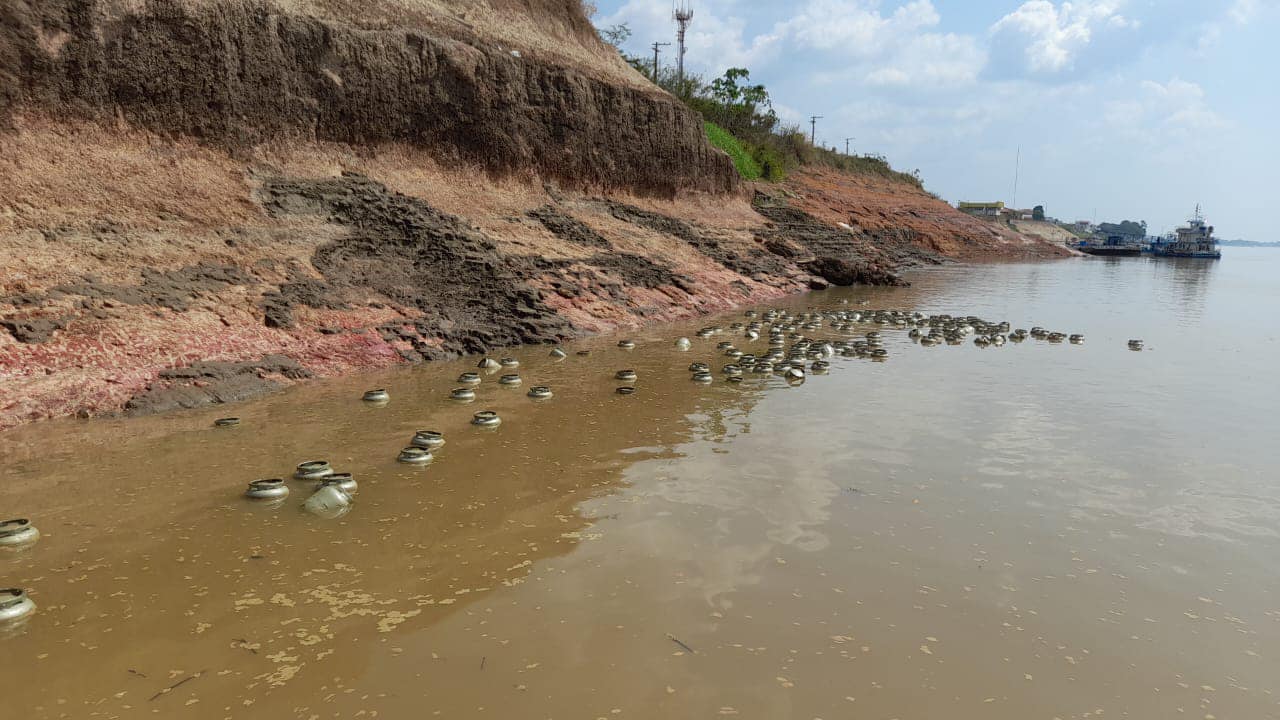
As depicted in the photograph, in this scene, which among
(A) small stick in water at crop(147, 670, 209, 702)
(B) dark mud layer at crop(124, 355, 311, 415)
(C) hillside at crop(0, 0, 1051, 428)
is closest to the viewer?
(A) small stick in water at crop(147, 670, 209, 702)

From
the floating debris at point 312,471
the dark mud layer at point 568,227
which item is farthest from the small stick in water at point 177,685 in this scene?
the dark mud layer at point 568,227

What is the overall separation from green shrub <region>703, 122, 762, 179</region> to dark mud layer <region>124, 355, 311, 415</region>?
34.2 meters

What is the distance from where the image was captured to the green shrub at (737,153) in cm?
4150

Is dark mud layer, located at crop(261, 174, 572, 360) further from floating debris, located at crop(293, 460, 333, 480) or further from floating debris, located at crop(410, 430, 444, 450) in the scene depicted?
floating debris, located at crop(293, 460, 333, 480)

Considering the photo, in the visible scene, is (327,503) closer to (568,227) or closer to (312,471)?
(312,471)

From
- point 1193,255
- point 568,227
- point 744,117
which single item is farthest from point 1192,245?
point 568,227

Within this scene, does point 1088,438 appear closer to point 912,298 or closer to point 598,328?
point 598,328

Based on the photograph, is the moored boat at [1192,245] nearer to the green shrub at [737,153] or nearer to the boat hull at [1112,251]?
the boat hull at [1112,251]

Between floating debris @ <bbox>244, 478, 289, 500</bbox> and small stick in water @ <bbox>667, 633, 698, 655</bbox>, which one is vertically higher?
floating debris @ <bbox>244, 478, 289, 500</bbox>

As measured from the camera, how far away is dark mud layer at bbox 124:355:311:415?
861 cm

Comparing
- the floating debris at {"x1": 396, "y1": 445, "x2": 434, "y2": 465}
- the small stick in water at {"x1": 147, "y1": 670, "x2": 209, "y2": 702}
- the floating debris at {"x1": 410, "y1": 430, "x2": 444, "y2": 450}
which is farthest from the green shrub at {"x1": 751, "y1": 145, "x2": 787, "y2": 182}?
the small stick in water at {"x1": 147, "y1": 670, "x2": 209, "y2": 702}

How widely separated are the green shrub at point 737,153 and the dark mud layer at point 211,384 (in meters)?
34.2

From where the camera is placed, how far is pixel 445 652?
3.89 m

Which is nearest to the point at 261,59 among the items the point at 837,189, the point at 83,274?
the point at 83,274
